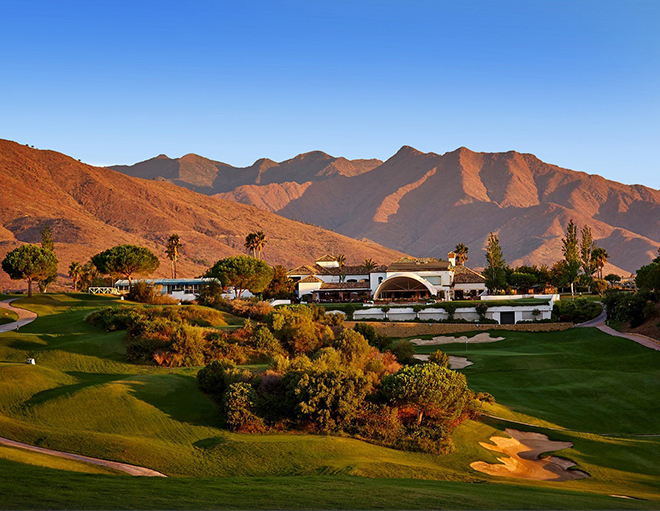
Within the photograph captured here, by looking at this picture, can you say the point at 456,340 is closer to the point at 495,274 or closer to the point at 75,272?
the point at 495,274

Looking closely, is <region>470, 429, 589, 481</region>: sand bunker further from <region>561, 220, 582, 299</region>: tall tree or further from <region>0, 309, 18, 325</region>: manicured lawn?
<region>561, 220, 582, 299</region>: tall tree

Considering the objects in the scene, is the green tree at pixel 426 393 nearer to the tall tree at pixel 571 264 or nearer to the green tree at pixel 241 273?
the green tree at pixel 241 273

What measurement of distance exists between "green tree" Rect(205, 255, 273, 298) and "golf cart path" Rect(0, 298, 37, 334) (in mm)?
25030

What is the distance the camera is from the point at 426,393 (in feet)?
99.4

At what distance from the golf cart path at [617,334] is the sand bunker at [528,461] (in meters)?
29.5

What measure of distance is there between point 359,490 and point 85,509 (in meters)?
7.42

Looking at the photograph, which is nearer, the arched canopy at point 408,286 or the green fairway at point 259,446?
the green fairway at point 259,446

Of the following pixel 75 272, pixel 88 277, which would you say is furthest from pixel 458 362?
pixel 88 277

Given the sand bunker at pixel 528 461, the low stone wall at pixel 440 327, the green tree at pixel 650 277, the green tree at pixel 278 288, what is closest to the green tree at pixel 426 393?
the sand bunker at pixel 528 461

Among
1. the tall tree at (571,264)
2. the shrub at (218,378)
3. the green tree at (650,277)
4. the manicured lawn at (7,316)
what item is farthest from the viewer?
the tall tree at (571,264)

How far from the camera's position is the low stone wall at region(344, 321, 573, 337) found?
7500cm

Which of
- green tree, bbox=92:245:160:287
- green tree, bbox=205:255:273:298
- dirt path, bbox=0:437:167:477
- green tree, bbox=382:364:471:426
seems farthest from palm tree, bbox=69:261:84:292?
dirt path, bbox=0:437:167:477

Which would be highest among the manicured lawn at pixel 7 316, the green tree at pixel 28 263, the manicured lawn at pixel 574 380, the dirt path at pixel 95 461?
the green tree at pixel 28 263

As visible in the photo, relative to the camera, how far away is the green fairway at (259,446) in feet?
54.5
